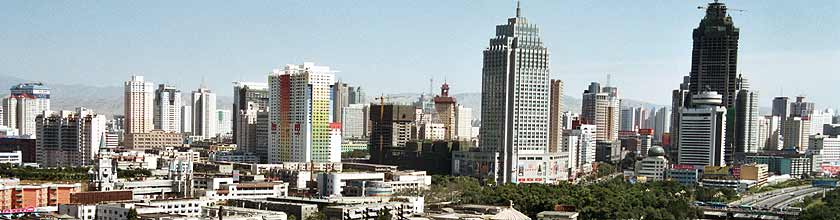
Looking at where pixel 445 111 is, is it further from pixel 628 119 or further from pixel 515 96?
pixel 628 119

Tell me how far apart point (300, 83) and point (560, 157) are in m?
8.01

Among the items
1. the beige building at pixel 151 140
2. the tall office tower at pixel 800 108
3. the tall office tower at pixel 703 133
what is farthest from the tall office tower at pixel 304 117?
the tall office tower at pixel 800 108

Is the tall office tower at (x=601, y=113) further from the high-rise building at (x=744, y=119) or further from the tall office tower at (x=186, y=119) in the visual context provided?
the tall office tower at (x=186, y=119)

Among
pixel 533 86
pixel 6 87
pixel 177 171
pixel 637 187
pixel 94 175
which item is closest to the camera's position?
pixel 94 175

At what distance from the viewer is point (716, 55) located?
41688 mm

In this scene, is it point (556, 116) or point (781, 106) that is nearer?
point (556, 116)

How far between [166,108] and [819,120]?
3310 cm

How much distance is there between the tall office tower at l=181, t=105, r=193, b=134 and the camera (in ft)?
171

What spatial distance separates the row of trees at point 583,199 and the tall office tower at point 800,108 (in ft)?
98.5

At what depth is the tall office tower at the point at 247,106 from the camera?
38438 mm

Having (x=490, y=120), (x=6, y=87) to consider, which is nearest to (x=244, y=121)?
(x=490, y=120)

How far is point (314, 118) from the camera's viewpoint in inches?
1196

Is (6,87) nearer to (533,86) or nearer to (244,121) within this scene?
(244,121)

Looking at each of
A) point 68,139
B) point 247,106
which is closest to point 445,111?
point 247,106
